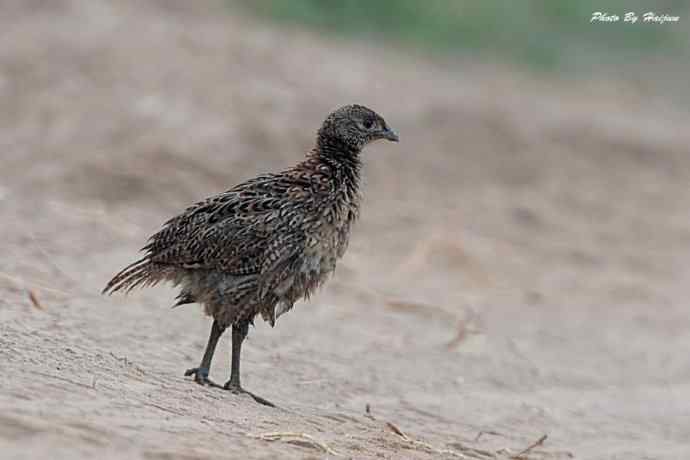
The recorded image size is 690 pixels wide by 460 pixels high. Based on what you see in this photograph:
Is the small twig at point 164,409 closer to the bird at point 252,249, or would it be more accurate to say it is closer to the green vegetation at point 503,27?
the bird at point 252,249

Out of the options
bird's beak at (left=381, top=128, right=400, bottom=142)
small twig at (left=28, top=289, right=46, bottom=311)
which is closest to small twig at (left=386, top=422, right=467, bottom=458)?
bird's beak at (left=381, top=128, right=400, bottom=142)

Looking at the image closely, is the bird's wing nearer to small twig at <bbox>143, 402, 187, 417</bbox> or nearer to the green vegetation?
small twig at <bbox>143, 402, 187, 417</bbox>

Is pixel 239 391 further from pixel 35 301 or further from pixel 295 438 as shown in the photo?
pixel 35 301

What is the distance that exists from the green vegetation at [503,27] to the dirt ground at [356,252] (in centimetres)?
60

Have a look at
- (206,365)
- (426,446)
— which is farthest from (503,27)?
(426,446)

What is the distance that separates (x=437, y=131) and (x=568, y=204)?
85.8 inches

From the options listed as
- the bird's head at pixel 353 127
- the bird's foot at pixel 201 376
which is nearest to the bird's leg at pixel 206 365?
the bird's foot at pixel 201 376

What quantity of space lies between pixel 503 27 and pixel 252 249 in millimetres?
17706

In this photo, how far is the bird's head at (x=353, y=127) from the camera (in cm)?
812

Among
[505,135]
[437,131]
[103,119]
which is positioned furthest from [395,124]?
[103,119]

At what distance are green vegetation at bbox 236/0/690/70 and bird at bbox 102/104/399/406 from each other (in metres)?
13.9

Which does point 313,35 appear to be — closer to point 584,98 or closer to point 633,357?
point 584,98

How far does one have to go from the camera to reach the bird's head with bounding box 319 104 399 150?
8.12 metres

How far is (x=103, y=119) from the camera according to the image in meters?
16.0
